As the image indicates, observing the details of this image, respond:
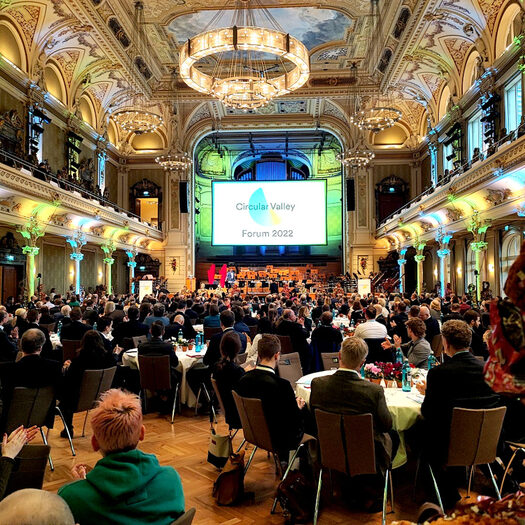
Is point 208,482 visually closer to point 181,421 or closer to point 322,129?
point 181,421

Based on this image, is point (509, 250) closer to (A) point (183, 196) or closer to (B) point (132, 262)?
(A) point (183, 196)

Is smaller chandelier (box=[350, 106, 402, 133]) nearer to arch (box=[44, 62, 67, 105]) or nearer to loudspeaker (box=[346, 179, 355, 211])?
loudspeaker (box=[346, 179, 355, 211])

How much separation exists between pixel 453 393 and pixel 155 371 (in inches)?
132

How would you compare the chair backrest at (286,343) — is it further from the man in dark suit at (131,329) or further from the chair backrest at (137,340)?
the man in dark suit at (131,329)

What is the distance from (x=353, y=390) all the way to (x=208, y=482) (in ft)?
5.34

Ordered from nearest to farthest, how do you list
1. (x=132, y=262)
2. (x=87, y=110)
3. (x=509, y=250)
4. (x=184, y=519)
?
1. (x=184, y=519)
2. (x=509, y=250)
3. (x=87, y=110)
4. (x=132, y=262)

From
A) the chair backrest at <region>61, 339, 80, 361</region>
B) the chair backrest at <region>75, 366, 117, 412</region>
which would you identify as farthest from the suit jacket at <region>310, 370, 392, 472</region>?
the chair backrest at <region>61, 339, 80, 361</region>

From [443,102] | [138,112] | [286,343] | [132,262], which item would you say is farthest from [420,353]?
[132,262]

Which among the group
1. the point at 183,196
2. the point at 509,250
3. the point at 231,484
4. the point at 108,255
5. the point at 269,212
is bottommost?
the point at 231,484

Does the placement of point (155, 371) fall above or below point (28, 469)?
below

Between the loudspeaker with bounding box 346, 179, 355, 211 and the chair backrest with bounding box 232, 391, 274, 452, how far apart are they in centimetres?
2241

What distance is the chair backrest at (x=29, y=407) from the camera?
12.4 ft

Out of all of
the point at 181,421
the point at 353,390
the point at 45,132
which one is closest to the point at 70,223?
the point at 45,132

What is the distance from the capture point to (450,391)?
3066 mm
